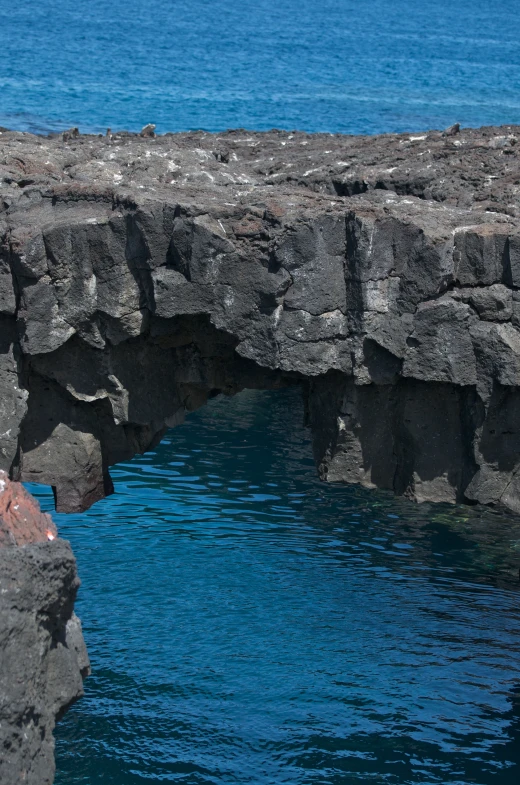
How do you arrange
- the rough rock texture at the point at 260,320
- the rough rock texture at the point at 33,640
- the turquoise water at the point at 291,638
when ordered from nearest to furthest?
1. the rough rock texture at the point at 33,640
2. the turquoise water at the point at 291,638
3. the rough rock texture at the point at 260,320

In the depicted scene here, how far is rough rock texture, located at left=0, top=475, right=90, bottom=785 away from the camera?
6984mm

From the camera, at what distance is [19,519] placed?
25.0 feet

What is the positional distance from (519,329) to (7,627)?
27.7 ft

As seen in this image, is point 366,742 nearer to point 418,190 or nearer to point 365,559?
point 365,559

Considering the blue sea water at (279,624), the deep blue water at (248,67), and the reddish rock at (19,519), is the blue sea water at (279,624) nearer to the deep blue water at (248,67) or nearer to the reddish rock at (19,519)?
the reddish rock at (19,519)

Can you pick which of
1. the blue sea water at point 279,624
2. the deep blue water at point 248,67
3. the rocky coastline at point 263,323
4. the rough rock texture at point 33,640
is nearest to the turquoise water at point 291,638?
the blue sea water at point 279,624

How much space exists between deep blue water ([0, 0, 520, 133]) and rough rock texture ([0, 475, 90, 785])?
115ft

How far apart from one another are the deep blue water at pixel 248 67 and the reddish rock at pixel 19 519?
34631 mm

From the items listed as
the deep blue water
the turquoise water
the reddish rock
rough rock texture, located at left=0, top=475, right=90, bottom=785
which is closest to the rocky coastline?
the turquoise water

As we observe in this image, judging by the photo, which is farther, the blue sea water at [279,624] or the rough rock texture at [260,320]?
the rough rock texture at [260,320]

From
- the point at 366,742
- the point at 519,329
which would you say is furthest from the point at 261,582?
the point at 519,329

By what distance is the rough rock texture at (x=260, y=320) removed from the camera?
1350cm

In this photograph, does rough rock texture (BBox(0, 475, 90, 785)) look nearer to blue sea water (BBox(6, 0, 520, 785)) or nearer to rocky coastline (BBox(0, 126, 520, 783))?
blue sea water (BBox(6, 0, 520, 785))

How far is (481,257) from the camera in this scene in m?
13.5
